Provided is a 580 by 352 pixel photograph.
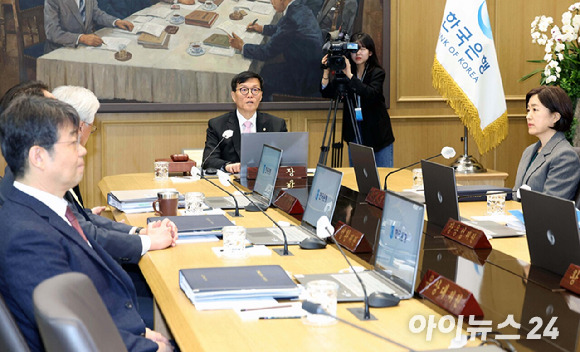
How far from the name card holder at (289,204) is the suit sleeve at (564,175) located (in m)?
1.27

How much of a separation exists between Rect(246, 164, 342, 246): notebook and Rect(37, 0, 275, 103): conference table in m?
3.54

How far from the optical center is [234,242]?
8.44 ft

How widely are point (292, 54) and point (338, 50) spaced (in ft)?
3.11

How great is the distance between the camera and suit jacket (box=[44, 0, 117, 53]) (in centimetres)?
606

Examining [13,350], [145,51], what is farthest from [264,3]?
[13,350]

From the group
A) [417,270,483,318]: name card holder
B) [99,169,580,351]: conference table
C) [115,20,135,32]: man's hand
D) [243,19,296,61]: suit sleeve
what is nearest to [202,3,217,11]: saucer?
[243,19,296,61]: suit sleeve

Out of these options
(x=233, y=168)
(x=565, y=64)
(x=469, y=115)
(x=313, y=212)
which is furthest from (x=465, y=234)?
(x=565, y=64)

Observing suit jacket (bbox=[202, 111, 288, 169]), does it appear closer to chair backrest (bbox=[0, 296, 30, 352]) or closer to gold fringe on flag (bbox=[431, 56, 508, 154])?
gold fringe on flag (bbox=[431, 56, 508, 154])

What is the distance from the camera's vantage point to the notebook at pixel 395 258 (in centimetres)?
203

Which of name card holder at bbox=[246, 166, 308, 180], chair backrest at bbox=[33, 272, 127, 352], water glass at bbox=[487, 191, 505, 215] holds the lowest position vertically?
name card holder at bbox=[246, 166, 308, 180]

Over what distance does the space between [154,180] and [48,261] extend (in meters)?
2.86

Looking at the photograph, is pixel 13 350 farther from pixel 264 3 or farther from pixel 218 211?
pixel 264 3

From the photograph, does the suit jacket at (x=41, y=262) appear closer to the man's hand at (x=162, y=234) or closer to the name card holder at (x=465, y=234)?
the man's hand at (x=162, y=234)

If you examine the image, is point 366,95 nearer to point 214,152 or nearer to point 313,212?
point 214,152
